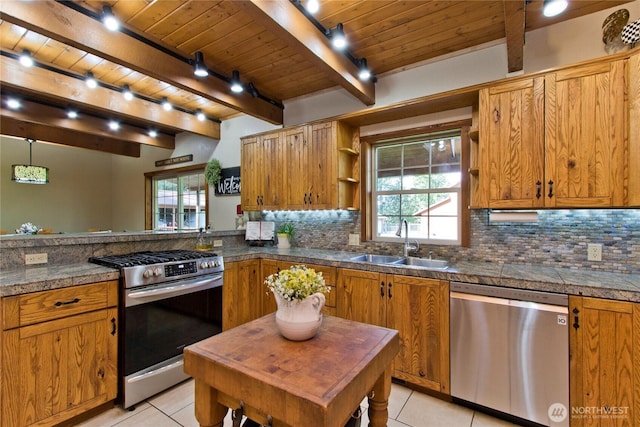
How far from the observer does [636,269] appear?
2.04 meters

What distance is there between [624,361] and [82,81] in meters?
4.99

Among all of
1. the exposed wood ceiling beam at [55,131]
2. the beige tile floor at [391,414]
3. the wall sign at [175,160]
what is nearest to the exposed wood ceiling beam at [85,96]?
the exposed wood ceiling beam at [55,131]

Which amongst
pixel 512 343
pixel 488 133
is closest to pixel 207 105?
pixel 488 133

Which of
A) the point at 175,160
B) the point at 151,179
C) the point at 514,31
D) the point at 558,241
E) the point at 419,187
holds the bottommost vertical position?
the point at 558,241

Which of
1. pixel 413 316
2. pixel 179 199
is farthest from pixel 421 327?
pixel 179 199

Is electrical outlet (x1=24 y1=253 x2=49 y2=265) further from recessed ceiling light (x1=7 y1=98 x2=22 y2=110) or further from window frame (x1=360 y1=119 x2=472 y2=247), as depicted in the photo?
window frame (x1=360 y1=119 x2=472 y2=247)

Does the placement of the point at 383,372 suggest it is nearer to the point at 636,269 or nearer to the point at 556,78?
the point at 636,269

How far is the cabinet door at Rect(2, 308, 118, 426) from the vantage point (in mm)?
1655

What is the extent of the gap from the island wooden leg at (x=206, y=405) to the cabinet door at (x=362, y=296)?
150 cm

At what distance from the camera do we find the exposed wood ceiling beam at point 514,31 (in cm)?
171

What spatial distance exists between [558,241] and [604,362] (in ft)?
2.94

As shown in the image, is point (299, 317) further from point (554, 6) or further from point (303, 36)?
point (554, 6)

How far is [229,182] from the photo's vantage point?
14.3 feet

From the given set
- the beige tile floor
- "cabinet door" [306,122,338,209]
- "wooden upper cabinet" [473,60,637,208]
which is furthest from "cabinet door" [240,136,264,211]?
"wooden upper cabinet" [473,60,637,208]
